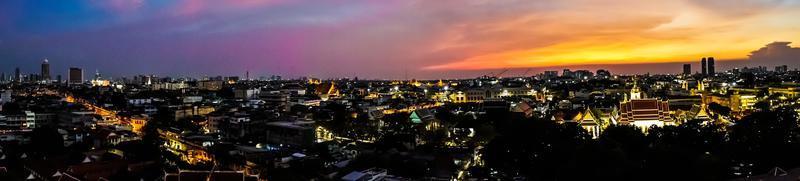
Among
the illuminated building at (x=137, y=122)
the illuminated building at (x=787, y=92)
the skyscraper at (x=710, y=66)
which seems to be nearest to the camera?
the illuminated building at (x=137, y=122)

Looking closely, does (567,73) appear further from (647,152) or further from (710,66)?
(647,152)

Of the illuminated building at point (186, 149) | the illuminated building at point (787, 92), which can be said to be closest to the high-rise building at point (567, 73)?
the illuminated building at point (787, 92)

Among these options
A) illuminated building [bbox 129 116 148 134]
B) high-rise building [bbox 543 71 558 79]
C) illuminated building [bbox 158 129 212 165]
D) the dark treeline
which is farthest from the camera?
high-rise building [bbox 543 71 558 79]

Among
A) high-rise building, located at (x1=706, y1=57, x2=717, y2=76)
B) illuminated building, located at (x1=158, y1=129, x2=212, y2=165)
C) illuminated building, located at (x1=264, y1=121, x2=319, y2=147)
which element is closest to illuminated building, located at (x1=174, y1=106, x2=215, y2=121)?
illuminated building, located at (x1=158, y1=129, x2=212, y2=165)

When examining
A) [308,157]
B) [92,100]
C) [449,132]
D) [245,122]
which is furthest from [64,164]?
[92,100]

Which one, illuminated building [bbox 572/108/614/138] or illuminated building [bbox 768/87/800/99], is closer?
illuminated building [bbox 572/108/614/138]

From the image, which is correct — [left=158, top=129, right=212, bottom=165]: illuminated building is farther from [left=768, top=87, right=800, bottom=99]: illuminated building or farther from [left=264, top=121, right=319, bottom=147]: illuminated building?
[left=768, top=87, right=800, bottom=99]: illuminated building

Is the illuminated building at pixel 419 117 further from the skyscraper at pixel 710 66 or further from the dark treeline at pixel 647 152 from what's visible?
the skyscraper at pixel 710 66

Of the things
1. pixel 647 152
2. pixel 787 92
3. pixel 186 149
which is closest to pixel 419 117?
pixel 186 149
